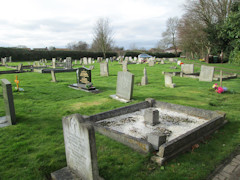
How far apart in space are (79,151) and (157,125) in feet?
11.0

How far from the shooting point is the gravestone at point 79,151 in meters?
2.96

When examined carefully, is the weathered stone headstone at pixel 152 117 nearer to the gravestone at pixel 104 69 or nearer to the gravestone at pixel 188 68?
the gravestone at pixel 104 69

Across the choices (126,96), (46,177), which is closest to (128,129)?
(46,177)

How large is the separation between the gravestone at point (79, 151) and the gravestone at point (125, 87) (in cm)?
542

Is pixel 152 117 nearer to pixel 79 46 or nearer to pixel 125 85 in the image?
pixel 125 85

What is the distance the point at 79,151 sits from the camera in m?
3.26

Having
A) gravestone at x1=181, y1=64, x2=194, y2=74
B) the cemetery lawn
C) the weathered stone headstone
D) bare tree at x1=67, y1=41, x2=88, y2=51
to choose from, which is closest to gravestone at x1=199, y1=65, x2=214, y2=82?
gravestone at x1=181, y1=64, x2=194, y2=74

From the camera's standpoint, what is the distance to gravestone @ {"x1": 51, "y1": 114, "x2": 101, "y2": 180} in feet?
9.73

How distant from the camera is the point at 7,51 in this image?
1455 inches

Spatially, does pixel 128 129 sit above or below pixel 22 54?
below

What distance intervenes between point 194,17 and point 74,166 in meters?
37.5

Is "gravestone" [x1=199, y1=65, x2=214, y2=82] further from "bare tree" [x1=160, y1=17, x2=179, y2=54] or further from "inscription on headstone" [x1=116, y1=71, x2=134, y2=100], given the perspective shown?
"bare tree" [x1=160, y1=17, x2=179, y2=54]

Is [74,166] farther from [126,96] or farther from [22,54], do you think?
[22,54]

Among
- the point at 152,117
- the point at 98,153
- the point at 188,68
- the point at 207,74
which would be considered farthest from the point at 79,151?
the point at 188,68
